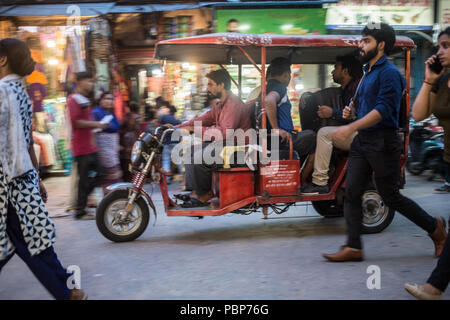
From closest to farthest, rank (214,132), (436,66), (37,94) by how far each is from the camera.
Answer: (436,66) → (214,132) → (37,94)

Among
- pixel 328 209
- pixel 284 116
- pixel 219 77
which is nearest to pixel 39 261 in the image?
pixel 219 77

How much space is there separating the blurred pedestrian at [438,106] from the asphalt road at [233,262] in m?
0.28

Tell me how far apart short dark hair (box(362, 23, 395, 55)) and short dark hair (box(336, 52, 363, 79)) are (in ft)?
4.56

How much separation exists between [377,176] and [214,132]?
1894 mm

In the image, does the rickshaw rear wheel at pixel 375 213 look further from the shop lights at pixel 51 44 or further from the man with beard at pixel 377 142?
the shop lights at pixel 51 44

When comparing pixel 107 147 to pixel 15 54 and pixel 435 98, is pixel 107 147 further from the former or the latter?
pixel 435 98

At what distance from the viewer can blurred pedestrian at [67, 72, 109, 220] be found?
5648 mm

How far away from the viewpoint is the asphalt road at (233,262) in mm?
3279

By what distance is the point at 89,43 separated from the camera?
8.50 m

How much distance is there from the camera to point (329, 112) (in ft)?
15.8

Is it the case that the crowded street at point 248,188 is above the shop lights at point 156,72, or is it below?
below

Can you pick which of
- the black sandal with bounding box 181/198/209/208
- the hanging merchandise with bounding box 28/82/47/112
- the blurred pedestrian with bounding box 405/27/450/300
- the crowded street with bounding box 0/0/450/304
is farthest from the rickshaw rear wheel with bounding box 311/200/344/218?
the hanging merchandise with bounding box 28/82/47/112

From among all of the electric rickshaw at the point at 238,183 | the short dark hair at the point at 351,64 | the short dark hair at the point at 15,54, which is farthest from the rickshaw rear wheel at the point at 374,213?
the short dark hair at the point at 15,54

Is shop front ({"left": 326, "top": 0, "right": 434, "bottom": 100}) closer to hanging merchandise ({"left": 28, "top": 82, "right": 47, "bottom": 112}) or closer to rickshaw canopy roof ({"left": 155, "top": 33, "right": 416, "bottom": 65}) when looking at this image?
rickshaw canopy roof ({"left": 155, "top": 33, "right": 416, "bottom": 65})
